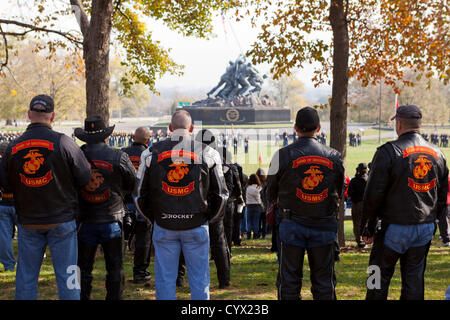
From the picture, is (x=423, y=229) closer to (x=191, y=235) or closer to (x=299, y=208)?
(x=299, y=208)

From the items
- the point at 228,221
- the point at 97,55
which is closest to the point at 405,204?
the point at 228,221

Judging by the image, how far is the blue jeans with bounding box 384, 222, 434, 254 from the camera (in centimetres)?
416

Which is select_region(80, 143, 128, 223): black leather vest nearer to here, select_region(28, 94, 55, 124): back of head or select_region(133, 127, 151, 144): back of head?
select_region(28, 94, 55, 124): back of head

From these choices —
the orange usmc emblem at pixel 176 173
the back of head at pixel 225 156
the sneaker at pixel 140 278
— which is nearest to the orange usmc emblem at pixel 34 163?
the orange usmc emblem at pixel 176 173

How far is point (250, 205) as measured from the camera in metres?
11.2

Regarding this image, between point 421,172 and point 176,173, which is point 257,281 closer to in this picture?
point 176,173

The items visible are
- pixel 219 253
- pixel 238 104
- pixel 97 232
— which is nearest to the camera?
pixel 97 232

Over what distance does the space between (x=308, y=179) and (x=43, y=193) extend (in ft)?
7.77

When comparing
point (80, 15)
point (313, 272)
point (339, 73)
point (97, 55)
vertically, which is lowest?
point (313, 272)

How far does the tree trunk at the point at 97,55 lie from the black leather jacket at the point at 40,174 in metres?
4.08

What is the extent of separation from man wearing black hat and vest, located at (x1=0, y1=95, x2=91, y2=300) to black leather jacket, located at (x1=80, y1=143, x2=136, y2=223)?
1.02 ft

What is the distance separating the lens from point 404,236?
4.16 m

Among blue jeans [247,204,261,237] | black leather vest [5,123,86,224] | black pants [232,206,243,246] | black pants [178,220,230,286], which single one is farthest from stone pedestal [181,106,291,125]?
black leather vest [5,123,86,224]
